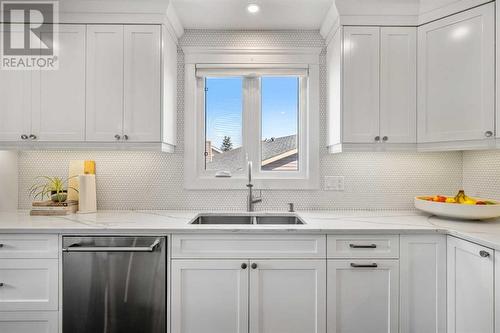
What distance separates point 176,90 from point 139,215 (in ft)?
3.38

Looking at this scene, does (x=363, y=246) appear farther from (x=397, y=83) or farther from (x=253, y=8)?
(x=253, y=8)

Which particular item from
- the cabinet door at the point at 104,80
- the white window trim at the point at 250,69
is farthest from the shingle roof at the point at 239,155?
the cabinet door at the point at 104,80

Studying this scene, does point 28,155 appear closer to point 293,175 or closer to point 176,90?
point 176,90

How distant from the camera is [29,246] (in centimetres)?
179

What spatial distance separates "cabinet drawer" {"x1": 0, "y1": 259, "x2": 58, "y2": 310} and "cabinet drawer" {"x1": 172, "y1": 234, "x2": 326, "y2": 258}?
0.73 m

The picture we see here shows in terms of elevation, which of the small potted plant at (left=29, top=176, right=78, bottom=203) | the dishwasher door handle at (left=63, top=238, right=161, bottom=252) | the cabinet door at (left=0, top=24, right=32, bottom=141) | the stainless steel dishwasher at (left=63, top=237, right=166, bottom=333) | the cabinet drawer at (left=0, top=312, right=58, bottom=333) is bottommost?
the cabinet drawer at (left=0, top=312, right=58, bottom=333)

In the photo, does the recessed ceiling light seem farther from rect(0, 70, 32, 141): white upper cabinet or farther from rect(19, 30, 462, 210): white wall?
rect(0, 70, 32, 141): white upper cabinet

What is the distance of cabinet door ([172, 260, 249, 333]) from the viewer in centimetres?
180

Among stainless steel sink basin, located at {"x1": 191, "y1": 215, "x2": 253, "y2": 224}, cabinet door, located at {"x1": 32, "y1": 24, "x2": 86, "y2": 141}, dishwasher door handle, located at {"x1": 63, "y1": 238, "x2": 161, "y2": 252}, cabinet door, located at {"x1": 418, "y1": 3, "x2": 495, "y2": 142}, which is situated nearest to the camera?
dishwasher door handle, located at {"x1": 63, "y1": 238, "x2": 161, "y2": 252}

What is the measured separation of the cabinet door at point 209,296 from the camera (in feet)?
5.90

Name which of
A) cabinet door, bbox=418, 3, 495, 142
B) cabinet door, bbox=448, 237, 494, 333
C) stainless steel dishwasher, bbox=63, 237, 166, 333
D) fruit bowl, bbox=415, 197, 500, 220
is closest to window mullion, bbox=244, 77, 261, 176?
stainless steel dishwasher, bbox=63, 237, 166, 333

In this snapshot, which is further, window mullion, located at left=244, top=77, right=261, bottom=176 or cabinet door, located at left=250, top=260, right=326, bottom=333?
window mullion, located at left=244, top=77, right=261, bottom=176

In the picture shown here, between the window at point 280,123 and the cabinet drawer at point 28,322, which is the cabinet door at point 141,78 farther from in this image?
the cabinet drawer at point 28,322

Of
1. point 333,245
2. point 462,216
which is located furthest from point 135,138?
point 462,216
